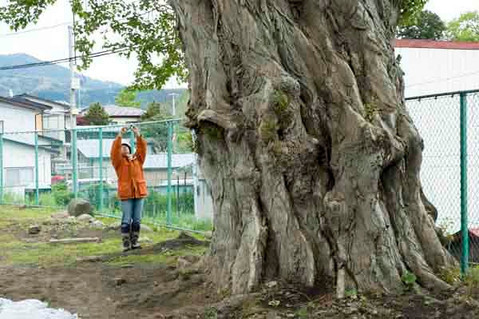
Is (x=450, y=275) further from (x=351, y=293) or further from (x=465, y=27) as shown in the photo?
(x=465, y=27)

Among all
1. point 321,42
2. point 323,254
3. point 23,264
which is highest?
point 321,42

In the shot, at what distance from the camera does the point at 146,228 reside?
15.3 metres

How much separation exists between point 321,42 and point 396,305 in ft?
9.38

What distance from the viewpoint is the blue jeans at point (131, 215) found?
1185 cm

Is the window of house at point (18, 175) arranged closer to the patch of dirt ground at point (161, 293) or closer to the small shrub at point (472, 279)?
the patch of dirt ground at point (161, 293)

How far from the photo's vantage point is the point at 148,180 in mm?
16203

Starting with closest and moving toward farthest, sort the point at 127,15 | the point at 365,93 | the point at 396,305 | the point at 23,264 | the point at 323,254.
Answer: the point at 396,305 → the point at 323,254 → the point at 365,93 → the point at 23,264 → the point at 127,15

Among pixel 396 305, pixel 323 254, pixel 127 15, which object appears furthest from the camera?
pixel 127 15

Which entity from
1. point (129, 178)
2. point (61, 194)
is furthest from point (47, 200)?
point (129, 178)

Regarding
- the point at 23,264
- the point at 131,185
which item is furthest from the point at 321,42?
the point at 23,264

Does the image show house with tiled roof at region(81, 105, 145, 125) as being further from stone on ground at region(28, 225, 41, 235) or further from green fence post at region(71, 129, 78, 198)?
stone on ground at region(28, 225, 41, 235)

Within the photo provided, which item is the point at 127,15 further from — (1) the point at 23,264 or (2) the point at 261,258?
(2) the point at 261,258

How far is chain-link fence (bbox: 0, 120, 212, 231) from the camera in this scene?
14844 millimetres

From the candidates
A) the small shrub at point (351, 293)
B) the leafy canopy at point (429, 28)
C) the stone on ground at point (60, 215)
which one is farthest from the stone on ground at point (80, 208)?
the leafy canopy at point (429, 28)
